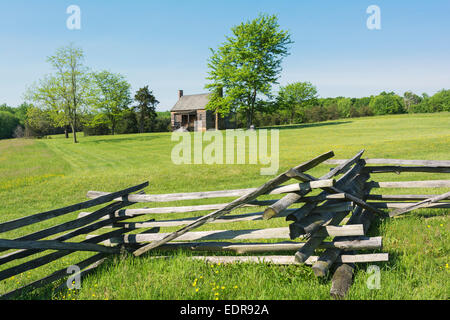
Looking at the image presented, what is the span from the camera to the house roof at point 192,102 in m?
50.5

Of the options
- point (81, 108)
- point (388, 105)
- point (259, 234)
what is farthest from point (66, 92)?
point (388, 105)

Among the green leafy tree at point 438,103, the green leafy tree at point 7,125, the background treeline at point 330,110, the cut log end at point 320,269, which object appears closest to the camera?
the cut log end at point 320,269

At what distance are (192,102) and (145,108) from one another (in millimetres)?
19087

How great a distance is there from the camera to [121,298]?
3484 millimetres

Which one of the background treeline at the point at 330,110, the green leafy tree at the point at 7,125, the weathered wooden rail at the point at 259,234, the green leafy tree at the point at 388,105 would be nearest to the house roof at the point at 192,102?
the background treeline at the point at 330,110

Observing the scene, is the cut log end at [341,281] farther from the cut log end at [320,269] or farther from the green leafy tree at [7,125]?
the green leafy tree at [7,125]

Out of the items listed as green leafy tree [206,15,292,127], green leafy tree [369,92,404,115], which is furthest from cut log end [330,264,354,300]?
green leafy tree [369,92,404,115]

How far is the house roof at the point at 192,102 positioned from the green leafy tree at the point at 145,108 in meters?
15.5

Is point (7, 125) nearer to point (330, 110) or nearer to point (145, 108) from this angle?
point (145, 108)

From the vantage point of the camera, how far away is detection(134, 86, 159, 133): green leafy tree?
2648 inches

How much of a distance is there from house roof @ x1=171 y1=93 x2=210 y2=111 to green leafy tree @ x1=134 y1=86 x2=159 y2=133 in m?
15.5

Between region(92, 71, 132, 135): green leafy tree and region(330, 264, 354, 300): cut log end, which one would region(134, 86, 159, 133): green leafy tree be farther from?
region(330, 264, 354, 300): cut log end

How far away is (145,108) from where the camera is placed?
67250mm

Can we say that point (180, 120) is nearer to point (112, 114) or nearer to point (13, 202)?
point (112, 114)
